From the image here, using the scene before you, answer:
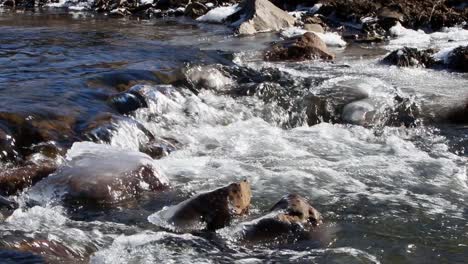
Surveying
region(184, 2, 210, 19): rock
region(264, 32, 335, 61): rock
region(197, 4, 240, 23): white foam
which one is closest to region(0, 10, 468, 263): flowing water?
region(264, 32, 335, 61): rock

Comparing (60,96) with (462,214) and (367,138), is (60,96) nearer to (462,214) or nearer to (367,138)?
(367,138)

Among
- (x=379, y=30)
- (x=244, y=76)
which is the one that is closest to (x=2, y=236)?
(x=244, y=76)

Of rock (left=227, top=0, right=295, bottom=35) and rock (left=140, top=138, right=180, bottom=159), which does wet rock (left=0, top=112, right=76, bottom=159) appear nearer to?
rock (left=140, top=138, right=180, bottom=159)

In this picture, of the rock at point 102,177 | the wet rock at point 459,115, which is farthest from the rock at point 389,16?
the rock at point 102,177

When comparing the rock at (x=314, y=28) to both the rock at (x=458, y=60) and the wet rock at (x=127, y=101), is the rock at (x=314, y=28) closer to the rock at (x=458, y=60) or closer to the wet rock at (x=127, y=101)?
the rock at (x=458, y=60)

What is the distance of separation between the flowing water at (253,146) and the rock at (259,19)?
2.79 metres

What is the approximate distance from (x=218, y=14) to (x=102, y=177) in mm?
12617

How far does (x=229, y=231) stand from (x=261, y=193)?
0.94 metres

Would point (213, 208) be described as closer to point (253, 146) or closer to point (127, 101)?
point (253, 146)

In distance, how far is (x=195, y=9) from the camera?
724 inches

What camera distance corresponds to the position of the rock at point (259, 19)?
1443cm

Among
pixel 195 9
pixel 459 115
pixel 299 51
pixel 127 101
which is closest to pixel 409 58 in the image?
pixel 299 51

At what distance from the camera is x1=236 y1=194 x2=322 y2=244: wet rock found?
415 cm

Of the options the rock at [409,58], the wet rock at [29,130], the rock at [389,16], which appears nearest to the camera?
the wet rock at [29,130]
